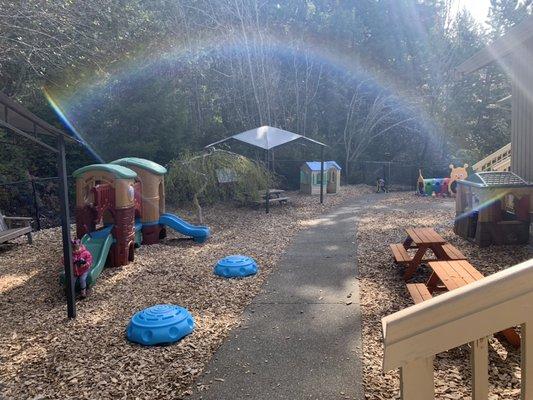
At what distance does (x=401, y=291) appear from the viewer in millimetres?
4992

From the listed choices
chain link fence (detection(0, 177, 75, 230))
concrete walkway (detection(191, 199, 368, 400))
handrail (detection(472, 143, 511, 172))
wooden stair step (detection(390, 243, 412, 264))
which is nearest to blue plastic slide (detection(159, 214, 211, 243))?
concrete walkway (detection(191, 199, 368, 400))

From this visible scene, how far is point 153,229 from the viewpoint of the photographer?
8.09 m

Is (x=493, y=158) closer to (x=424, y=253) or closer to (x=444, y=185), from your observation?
(x=444, y=185)

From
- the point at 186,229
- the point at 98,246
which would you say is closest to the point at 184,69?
the point at 186,229

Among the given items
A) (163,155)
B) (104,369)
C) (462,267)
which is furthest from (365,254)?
(163,155)

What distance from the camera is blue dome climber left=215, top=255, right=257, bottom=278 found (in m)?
5.77

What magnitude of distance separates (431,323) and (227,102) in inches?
709

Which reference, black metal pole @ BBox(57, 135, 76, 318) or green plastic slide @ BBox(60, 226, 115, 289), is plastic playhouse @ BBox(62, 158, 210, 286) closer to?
green plastic slide @ BBox(60, 226, 115, 289)

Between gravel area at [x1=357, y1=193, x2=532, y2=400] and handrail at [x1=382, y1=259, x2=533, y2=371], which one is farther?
gravel area at [x1=357, y1=193, x2=532, y2=400]

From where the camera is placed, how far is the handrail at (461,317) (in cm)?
97

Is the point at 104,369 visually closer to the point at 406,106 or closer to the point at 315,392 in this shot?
the point at 315,392

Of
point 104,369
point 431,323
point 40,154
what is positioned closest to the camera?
point 431,323

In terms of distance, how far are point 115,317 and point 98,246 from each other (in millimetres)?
1875

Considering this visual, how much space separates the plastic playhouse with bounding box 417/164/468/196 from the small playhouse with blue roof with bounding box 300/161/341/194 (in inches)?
112
